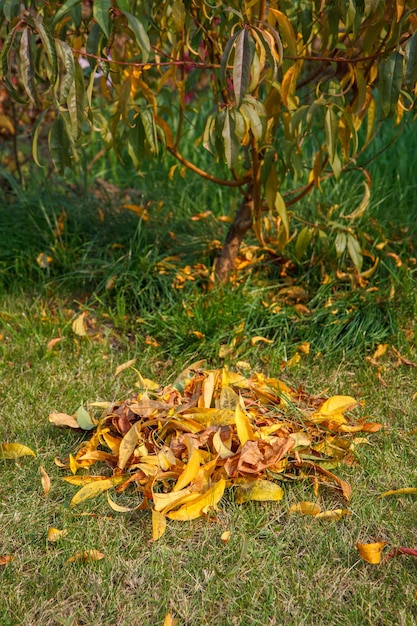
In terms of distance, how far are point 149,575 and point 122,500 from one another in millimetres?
333

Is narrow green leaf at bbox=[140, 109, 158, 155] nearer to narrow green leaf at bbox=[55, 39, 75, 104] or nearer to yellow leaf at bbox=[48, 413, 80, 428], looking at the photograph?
narrow green leaf at bbox=[55, 39, 75, 104]

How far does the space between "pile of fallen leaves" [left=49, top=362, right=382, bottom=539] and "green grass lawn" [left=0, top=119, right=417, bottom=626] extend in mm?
50

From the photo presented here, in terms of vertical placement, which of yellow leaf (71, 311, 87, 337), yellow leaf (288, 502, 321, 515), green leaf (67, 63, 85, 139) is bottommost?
yellow leaf (71, 311, 87, 337)

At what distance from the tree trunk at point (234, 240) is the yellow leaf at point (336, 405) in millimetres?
1016

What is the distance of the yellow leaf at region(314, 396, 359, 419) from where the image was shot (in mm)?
2641

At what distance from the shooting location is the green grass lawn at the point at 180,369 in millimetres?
2004

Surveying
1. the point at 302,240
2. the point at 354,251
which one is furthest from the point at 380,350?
the point at 302,240

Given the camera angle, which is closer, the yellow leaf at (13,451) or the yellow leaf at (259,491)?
the yellow leaf at (259,491)

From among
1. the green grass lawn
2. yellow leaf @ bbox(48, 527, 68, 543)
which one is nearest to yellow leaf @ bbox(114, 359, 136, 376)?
the green grass lawn

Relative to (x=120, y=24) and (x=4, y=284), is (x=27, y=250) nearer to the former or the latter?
(x=4, y=284)

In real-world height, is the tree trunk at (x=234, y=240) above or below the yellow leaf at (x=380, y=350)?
above

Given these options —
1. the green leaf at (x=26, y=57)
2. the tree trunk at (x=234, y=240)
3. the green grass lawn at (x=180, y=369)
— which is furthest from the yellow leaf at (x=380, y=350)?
the green leaf at (x=26, y=57)

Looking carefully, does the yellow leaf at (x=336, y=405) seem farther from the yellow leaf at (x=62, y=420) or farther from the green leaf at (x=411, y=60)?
the green leaf at (x=411, y=60)

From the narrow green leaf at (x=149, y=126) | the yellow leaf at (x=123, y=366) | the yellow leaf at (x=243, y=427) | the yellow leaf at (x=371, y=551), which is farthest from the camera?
the yellow leaf at (x=123, y=366)
